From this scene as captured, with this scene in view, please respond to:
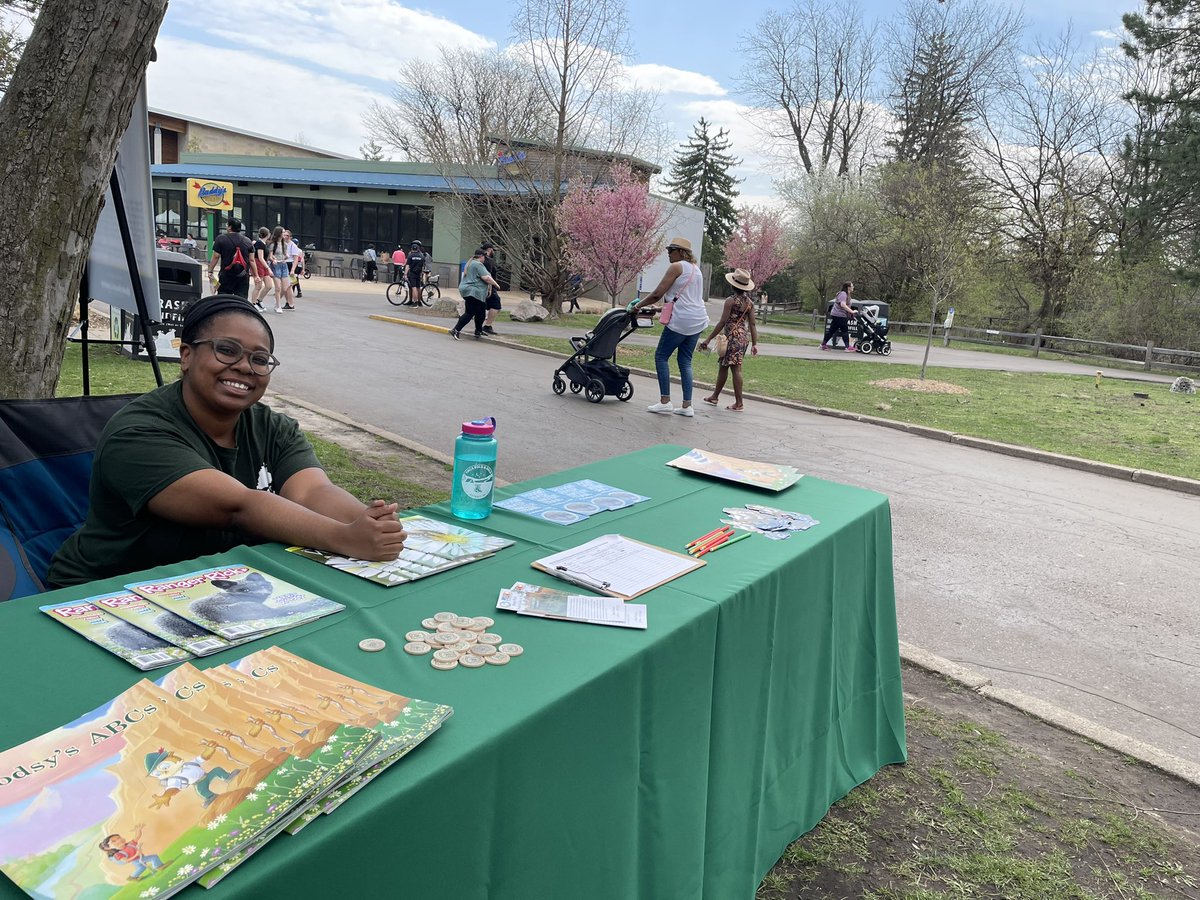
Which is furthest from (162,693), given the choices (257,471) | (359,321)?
(359,321)

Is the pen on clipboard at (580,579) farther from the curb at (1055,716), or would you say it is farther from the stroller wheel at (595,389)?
the stroller wheel at (595,389)

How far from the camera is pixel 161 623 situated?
5.66 ft

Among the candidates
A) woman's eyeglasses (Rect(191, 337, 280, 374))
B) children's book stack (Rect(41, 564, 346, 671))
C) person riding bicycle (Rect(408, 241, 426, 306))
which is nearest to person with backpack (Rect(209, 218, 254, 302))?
person riding bicycle (Rect(408, 241, 426, 306))

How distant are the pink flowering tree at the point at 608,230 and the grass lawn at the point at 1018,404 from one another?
5.83m

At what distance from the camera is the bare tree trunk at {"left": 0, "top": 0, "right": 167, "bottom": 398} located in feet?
11.2

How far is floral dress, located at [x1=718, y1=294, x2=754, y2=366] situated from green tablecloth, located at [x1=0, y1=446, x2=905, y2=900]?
7775 mm

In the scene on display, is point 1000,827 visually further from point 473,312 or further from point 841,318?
point 841,318

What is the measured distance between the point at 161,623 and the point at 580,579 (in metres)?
0.96

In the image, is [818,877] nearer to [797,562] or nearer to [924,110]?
[797,562]

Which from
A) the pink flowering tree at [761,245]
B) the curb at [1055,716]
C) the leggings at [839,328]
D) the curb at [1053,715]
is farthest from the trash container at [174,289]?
the pink flowering tree at [761,245]

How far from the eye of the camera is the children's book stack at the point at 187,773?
1.07m

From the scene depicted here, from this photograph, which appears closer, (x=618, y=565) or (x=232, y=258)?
(x=618, y=565)

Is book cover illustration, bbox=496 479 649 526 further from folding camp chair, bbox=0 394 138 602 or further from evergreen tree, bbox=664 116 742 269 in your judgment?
evergreen tree, bbox=664 116 742 269

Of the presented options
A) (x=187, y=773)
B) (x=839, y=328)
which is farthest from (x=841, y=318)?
(x=187, y=773)
